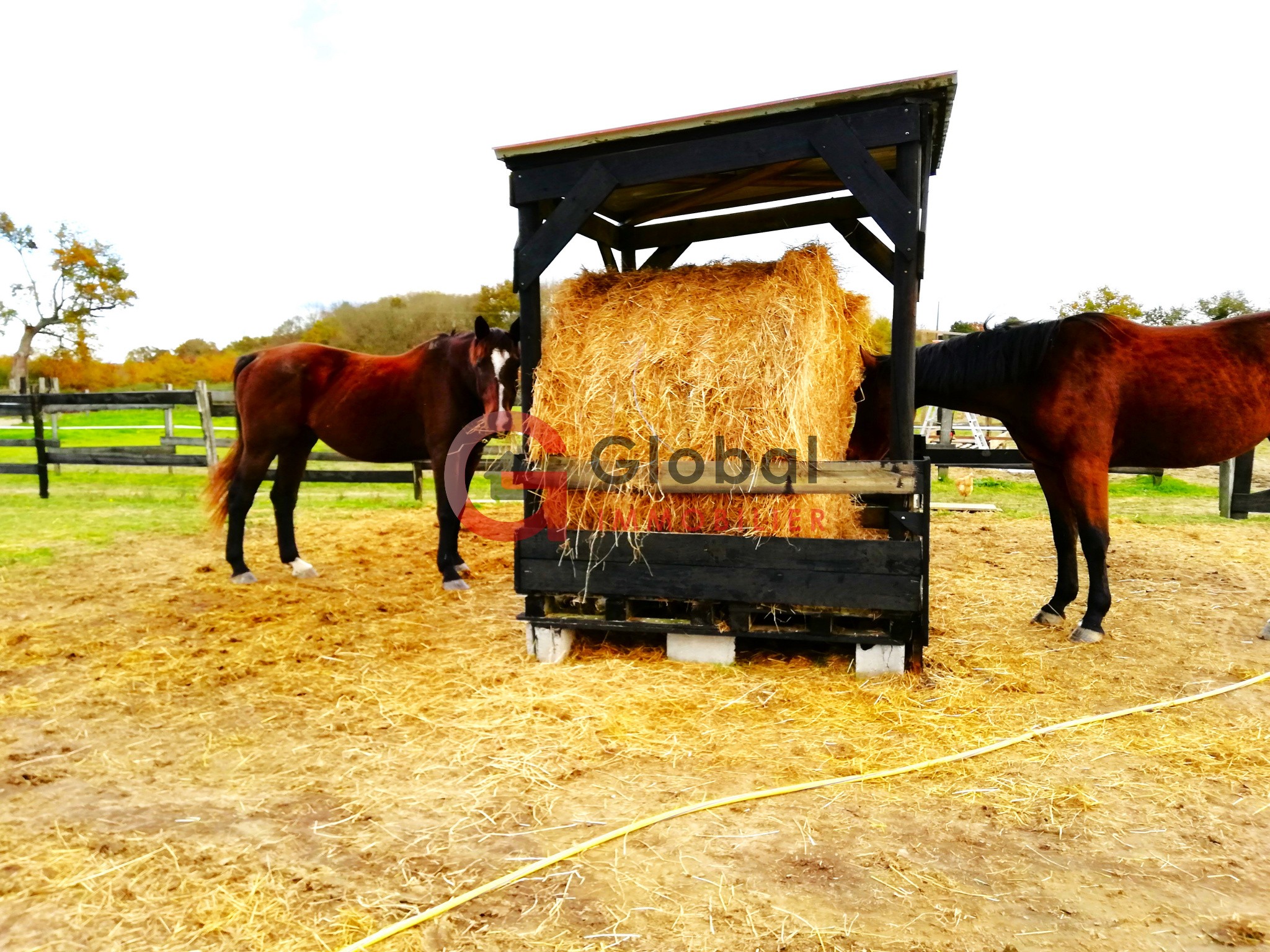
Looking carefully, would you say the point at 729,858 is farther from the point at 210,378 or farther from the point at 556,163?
the point at 210,378

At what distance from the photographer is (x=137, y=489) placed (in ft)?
36.0

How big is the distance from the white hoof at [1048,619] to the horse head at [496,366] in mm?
3446

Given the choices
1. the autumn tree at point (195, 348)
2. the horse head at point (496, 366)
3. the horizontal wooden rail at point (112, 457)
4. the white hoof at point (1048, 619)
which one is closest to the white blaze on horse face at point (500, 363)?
the horse head at point (496, 366)

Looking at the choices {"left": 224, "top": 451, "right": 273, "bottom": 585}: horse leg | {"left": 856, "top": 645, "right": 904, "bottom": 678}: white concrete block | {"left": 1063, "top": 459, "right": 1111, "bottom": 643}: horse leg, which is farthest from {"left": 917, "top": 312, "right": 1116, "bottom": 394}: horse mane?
{"left": 224, "top": 451, "right": 273, "bottom": 585}: horse leg

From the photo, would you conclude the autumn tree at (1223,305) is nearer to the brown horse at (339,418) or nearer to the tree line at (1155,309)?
the tree line at (1155,309)

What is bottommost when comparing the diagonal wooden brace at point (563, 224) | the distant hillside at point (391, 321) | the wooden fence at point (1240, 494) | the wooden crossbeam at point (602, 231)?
the wooden fence at point (1240, 494)

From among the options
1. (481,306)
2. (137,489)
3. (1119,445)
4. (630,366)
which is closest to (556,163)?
(630,366)

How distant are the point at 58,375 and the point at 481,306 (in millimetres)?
29150

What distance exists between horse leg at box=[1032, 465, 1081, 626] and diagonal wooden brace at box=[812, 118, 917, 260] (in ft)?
6.58

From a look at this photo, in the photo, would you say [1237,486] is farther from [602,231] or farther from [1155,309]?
[1155,309]

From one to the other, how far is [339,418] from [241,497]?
0.96 metres

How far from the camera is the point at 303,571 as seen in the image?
19.0ft

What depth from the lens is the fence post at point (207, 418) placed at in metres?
9.84

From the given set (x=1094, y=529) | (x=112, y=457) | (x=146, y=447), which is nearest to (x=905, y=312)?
(x=1094, y=529)
